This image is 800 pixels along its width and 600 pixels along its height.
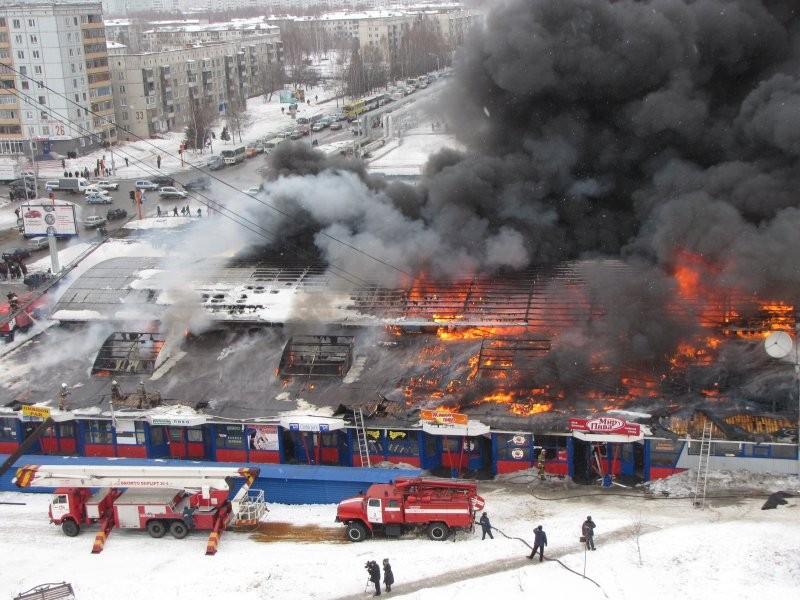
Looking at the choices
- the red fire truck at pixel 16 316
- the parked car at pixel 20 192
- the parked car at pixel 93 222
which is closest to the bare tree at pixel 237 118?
the parked car at pixel 20 192

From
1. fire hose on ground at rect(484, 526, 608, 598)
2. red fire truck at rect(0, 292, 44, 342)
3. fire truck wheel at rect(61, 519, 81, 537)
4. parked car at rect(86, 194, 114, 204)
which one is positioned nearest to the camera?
fire hose on ground at rect(484, 526, 608, 598)

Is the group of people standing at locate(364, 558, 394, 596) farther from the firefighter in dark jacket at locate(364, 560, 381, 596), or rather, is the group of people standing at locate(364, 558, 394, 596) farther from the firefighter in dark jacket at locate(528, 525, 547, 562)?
the firefighter in dark jacket at locate(528, 525, 547, 562)

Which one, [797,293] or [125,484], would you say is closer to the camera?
[125,484]

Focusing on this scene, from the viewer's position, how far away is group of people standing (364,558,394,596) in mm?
15039

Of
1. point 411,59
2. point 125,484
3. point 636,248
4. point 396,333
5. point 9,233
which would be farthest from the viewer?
point 411,59

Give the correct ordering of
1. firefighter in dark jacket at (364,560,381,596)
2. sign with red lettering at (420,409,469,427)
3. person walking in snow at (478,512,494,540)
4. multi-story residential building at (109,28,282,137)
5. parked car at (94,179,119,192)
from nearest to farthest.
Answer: firefighter in dark jacket at (364,560,381,596) < person walking in snow at (478,512,494,540) < sign with red lettering at (420,409,469,427) < parked car at (94,179,119,192) < multi-story residential building at (109,28,282,137)

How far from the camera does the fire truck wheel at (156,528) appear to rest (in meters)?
18.2

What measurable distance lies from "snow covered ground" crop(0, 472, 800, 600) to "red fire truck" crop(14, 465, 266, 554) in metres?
0.32

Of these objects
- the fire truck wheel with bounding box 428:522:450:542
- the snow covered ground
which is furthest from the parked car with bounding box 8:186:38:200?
the fire truck wheel with bounding box 428:522:450:542

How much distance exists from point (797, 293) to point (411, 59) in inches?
2959

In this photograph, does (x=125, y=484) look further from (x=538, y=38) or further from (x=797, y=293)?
(x=538, y=38)

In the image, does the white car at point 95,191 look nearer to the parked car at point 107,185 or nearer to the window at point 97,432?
the parked car at point 107,185

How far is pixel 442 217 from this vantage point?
2944cm

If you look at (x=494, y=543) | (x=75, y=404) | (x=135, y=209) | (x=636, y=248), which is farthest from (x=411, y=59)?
(x=494, y=543)
